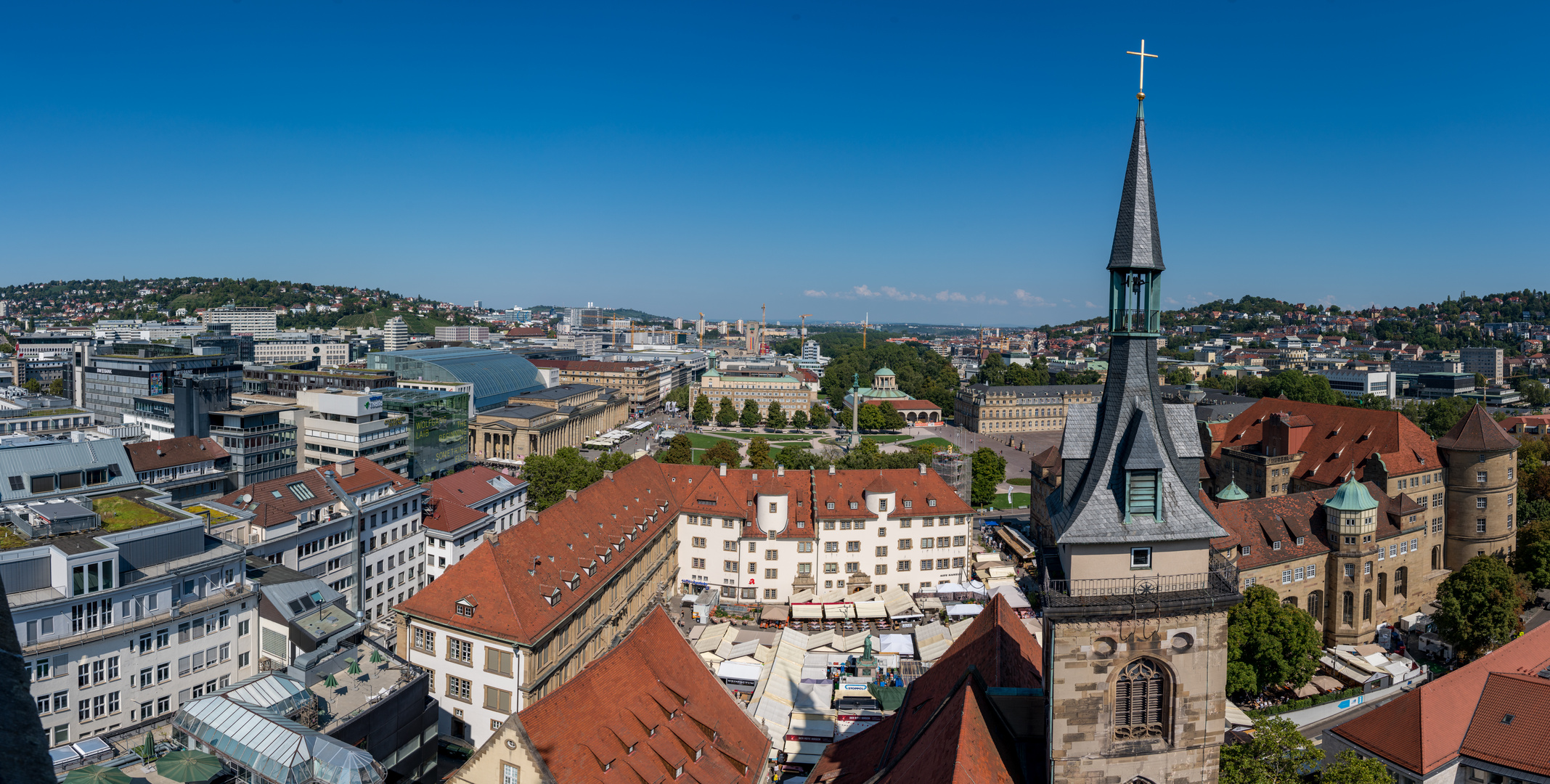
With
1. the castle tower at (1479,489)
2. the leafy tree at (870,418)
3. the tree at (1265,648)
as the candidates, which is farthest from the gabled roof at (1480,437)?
the leafy tree at (870,418)

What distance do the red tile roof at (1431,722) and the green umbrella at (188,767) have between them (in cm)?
4200

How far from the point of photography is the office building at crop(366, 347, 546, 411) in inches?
5694

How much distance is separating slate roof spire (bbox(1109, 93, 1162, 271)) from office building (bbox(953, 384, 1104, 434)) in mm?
148013

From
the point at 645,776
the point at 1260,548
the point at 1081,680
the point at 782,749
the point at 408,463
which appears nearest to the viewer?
the point at 1081,680

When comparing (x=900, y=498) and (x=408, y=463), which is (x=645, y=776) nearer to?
(x=900, y=498)

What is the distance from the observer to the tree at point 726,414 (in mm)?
171125

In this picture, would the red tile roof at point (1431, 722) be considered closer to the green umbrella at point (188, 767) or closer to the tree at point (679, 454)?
the green umbrella at point (188, 767)

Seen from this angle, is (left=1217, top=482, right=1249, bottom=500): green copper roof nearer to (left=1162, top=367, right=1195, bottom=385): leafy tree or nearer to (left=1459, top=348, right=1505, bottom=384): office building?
(left=1162, top=367, right=1195, bottom=385): leafy tree

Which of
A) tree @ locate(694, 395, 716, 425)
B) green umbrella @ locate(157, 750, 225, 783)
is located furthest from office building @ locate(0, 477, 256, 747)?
tree @ locate(694, 395, 716, 425)

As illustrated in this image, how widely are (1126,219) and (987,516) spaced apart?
235 feet

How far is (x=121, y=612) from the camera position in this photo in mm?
36688

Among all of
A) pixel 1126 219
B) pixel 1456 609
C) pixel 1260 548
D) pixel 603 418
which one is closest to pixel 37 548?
pixel 1126 219

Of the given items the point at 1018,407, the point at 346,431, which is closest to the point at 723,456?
the point at 346,431

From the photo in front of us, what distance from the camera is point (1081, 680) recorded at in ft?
68.0
